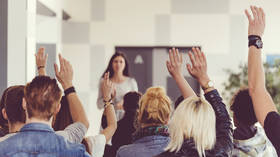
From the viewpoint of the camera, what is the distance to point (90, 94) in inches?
298

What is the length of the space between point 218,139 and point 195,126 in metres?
0.15

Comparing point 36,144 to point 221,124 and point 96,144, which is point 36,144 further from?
point 221,124

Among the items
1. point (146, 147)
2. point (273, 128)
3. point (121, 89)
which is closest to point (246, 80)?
point (121, 89)

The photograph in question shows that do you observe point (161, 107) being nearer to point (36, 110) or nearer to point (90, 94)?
point (36, 110)

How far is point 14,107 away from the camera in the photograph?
186 centimetres

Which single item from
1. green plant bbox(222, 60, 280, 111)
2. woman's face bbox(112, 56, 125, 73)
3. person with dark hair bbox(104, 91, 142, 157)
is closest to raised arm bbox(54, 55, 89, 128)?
person with dark hair bbox(104, 91, 142, 157)

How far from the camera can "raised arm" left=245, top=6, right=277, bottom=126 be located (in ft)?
4.54

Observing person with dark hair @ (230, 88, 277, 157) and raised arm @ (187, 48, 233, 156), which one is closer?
raised arm @ (187, 48, 233, 156)

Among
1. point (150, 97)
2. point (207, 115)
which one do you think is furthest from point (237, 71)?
point (207, 115)

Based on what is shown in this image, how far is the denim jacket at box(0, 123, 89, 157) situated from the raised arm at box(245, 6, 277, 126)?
691mm

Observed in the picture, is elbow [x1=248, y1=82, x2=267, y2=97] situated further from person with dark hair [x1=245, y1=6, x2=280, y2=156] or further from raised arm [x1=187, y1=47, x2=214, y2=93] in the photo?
raised arm [x1=187, y1=47, x2=214, y2=93]

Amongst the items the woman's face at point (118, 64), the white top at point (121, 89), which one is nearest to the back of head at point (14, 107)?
the white top at point (121, 89)

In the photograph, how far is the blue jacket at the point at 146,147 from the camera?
2.17 m

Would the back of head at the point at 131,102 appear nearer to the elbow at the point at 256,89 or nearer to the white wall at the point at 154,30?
the elbow at the point at 256,89
